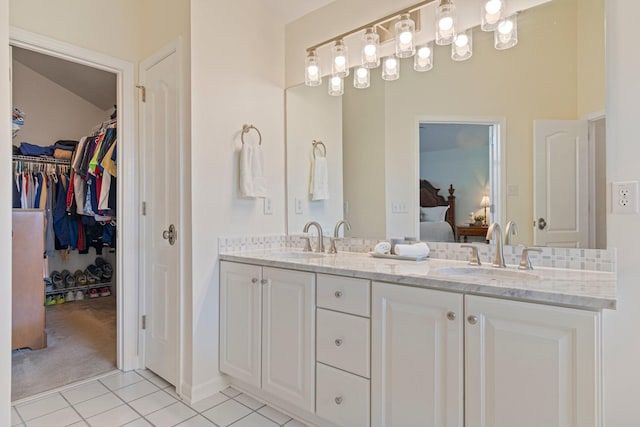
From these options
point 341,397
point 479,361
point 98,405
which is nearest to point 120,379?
point 98,405

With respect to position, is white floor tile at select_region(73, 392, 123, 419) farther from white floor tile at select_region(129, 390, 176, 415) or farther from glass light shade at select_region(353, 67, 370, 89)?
glass light shade at select_region(353, 67, 370, 89)

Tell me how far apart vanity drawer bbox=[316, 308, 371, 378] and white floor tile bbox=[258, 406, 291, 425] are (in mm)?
461

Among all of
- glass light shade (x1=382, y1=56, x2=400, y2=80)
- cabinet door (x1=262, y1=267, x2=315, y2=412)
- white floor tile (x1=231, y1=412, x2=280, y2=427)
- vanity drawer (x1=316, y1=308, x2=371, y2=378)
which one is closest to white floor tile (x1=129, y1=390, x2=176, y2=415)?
white floor tile (x1=231, y1=412, x2=280, y2=427)

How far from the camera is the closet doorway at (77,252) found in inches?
91.4

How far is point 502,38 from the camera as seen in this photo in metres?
1.69

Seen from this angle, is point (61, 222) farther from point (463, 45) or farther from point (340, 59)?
point (463, 45)

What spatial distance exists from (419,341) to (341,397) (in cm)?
51

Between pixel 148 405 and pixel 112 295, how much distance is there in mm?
2992

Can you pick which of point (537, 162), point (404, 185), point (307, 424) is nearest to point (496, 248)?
point (537, 162)

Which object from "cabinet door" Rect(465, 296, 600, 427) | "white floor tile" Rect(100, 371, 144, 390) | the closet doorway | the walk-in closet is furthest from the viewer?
the walk-in closet

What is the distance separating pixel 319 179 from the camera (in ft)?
8.27

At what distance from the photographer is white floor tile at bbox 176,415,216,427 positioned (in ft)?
5.87

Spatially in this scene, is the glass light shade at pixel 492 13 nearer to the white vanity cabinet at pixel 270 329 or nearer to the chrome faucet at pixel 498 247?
the chrome faucet at pixel 498 247

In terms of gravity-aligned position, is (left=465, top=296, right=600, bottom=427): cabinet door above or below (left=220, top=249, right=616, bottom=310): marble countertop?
below
